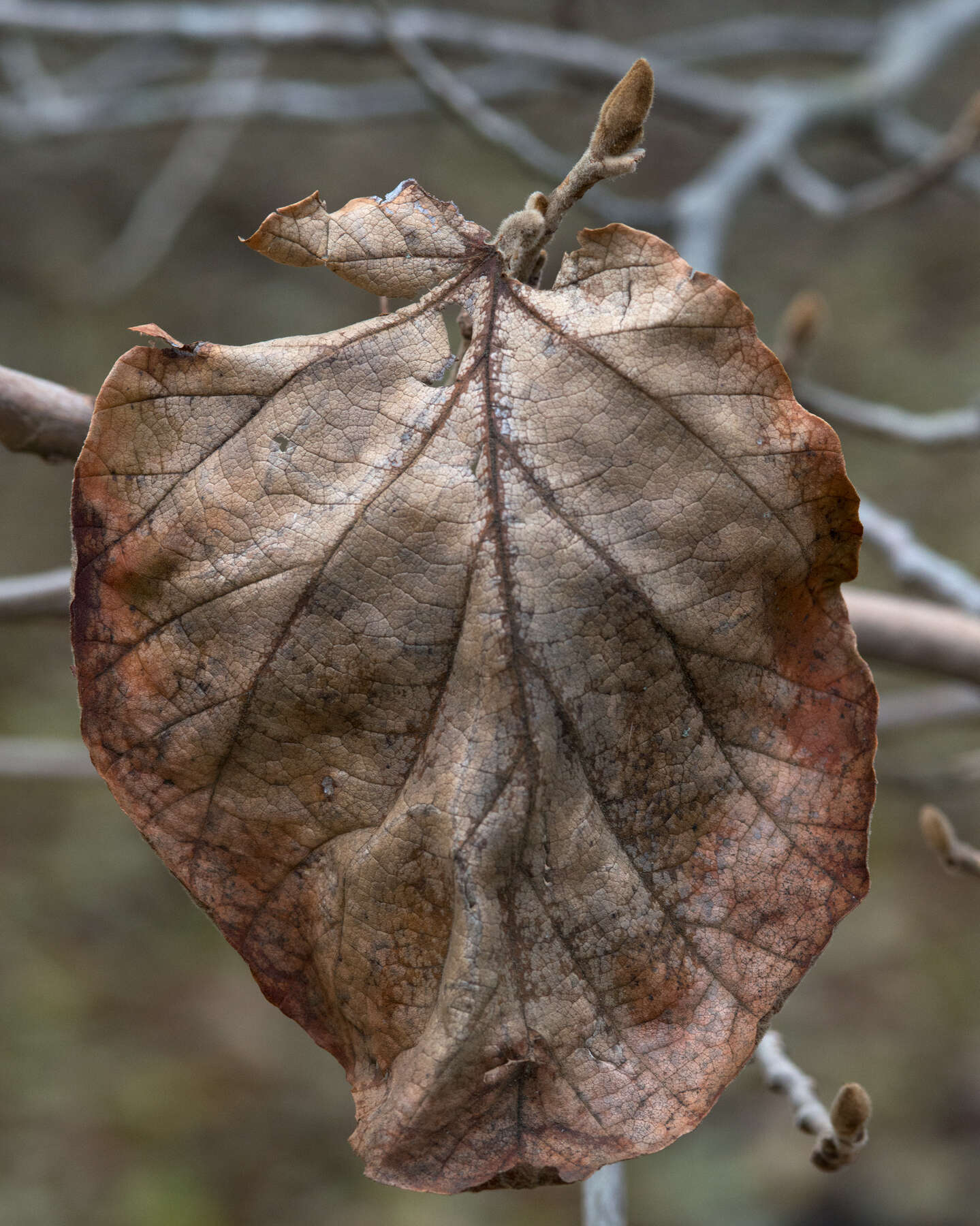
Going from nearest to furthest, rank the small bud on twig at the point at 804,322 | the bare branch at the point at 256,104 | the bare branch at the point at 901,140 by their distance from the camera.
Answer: the small bud on twig at the point at 804,322, the bare branch at the point at 901,140, the bare branch at the point at 256,104

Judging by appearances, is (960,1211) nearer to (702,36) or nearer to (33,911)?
(33,911)

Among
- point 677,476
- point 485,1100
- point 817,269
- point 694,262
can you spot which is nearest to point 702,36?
point 694,262

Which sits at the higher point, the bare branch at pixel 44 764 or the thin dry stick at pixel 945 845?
the thin dry stick at pixel 945 845

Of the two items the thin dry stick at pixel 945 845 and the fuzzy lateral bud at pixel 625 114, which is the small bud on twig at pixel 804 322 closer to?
the thin dry stick at pixel 945 845

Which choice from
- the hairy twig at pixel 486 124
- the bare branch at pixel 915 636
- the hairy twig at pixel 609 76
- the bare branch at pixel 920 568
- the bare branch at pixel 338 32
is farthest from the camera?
the bare branch at pixel 338 32

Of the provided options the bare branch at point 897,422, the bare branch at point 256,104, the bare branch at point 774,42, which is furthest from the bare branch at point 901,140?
the bare branch at point 897,422

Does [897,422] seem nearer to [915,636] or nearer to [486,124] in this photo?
[915,636]

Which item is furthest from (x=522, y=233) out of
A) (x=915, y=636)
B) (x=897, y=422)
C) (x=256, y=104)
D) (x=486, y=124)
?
(x=256, y=104)
